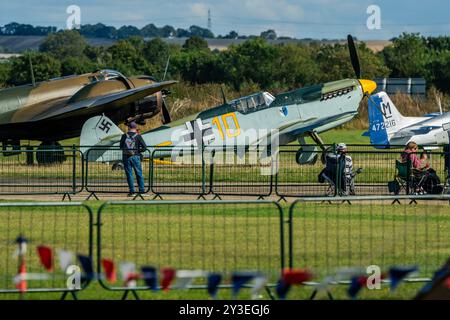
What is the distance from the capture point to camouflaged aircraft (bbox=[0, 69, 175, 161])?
32.7 metres

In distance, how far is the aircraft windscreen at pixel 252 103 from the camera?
3234cm

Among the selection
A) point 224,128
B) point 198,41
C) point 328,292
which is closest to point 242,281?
point 328,292

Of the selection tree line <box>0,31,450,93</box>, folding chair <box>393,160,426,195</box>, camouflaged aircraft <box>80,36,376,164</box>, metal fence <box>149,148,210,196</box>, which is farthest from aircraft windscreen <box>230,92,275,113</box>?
tree line <box>0,31,450,93</box>

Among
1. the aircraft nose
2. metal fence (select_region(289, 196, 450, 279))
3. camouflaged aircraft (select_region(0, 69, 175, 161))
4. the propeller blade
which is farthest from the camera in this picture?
the propeller blade

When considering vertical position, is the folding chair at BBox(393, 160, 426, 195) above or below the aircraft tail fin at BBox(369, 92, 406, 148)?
below

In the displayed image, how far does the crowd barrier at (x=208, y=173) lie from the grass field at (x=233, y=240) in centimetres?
552

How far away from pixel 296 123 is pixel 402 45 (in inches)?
2763

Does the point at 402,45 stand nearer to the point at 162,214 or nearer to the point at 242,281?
the point at 162,214

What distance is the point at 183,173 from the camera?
81.2 feet

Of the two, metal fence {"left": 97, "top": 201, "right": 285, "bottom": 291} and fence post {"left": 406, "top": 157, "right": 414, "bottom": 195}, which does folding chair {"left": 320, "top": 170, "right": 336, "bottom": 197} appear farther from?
metal fence {"left": 97, "top": 201, "right": 285, "bottom": 291}

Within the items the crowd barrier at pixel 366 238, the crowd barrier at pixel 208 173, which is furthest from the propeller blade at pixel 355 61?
the crowd barrier at pixel 366 238

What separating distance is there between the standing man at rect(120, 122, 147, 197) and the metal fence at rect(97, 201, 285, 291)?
21.0ft
